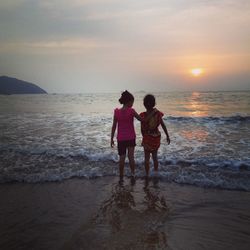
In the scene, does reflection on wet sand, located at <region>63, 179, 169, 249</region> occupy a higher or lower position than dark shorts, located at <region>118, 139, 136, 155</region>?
lower

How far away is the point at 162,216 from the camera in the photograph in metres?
4.67

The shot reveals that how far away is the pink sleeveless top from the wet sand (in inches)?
41.7

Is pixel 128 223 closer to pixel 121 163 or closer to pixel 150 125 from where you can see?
pixel 121 163

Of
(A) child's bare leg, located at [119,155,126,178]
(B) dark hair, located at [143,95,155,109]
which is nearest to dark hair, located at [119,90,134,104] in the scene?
(B) dark hair, located at [143,95,155,109]

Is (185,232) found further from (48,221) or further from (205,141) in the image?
(205,141)

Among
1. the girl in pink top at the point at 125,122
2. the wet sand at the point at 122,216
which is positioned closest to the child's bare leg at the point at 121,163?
the girl in pink top at the point at 125,122

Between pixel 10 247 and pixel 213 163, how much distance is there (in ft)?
18.5

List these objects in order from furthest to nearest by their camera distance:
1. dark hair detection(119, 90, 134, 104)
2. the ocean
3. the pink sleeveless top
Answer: the pink sleeveless top, dark hair detection(119, 90, 134, 104), the ocean

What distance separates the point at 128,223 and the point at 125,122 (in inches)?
107

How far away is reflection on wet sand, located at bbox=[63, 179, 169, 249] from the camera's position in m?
3.80

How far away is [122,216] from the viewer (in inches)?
185

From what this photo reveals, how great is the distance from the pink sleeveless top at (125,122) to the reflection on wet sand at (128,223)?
1264mm

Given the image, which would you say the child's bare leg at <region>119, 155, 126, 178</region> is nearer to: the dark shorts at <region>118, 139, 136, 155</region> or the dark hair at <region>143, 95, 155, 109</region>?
the dark shorts at <region>118, 139, 136, 155</region>

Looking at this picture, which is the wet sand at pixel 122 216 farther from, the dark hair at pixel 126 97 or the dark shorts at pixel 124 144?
the dark hair at pixel 126 97
